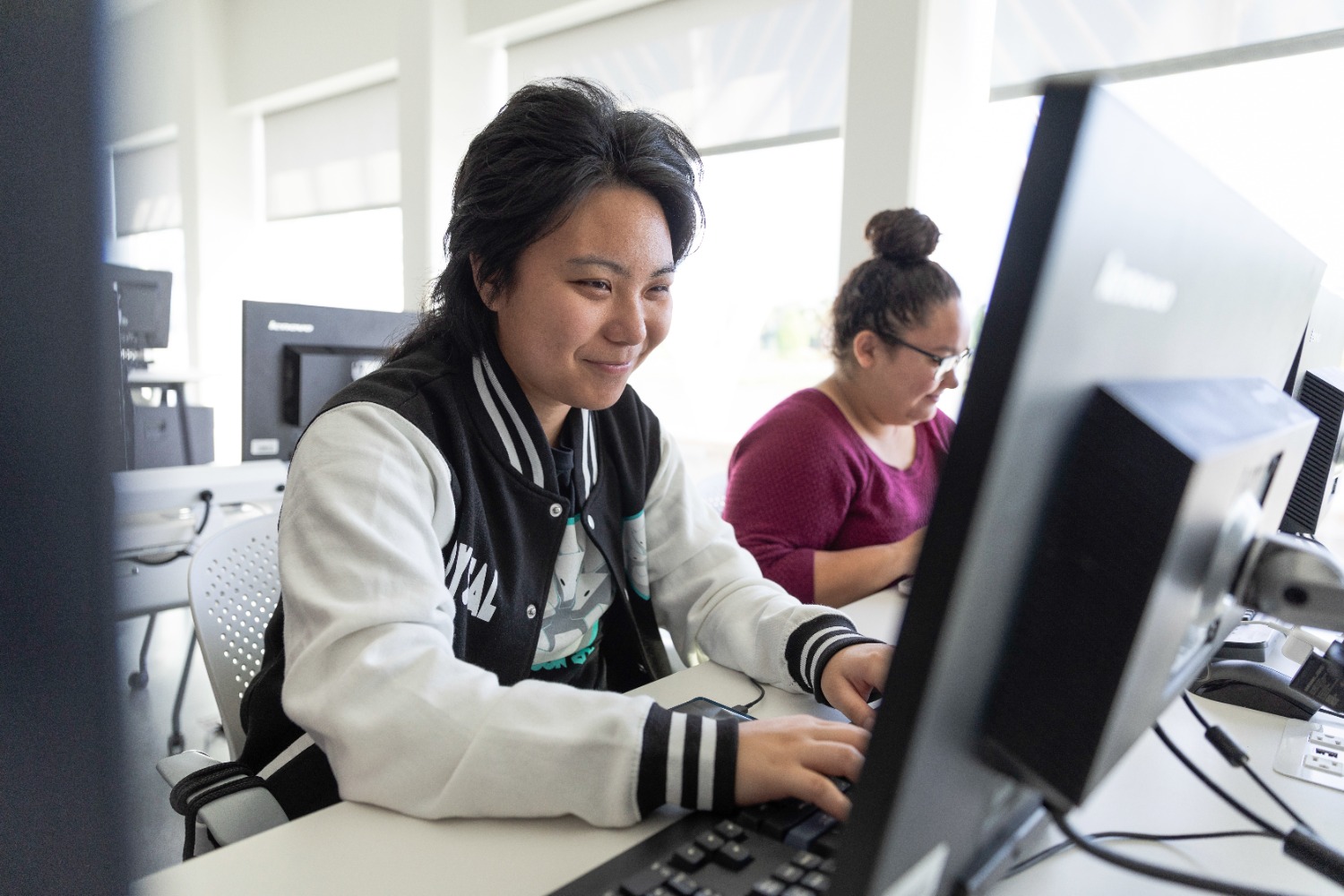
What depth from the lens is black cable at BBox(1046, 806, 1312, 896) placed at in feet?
1.33

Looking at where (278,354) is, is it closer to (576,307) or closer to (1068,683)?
(576,307)

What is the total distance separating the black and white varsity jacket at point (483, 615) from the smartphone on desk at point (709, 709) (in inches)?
4.0

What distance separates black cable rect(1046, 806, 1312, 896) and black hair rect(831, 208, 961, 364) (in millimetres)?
1399

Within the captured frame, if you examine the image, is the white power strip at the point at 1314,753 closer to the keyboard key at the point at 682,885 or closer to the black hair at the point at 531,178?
the keyboard key at the point at 682,885

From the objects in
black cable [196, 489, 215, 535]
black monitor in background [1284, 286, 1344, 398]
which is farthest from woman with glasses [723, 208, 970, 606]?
black cable [196, 489, 215, 535]

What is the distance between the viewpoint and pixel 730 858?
21.9 inches

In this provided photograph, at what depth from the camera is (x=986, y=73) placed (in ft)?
10.0

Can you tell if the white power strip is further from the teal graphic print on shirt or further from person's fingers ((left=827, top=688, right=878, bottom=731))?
the teal graphic print on shirt

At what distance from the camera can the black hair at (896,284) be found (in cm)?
175

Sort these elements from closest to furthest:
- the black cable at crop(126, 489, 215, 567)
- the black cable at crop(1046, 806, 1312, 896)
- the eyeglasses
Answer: the black cable at crop(1046, 806, 1312, 896) → the eyeglasses → the black cable at crop(126, 489, 215, 567)

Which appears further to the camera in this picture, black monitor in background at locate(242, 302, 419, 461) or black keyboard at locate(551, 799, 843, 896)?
black monitor in background at locate(242, 302, 419, 461)

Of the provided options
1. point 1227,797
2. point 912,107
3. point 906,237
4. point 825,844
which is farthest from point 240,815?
point 912,107

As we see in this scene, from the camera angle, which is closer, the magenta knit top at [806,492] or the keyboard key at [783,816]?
the keyboard key at [783,816]

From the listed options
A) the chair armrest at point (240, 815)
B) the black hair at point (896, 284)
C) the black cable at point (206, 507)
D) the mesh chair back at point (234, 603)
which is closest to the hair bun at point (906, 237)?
the black hair at point (896, 284)
